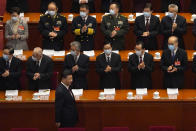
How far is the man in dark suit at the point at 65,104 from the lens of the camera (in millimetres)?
7250

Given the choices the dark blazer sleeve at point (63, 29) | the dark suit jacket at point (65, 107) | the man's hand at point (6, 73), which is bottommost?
the dark suit jacket at point (65, 107)

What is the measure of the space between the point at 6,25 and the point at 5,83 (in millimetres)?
1427

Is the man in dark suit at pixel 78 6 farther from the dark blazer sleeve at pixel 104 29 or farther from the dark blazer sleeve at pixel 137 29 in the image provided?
the dark blazer sleeve at pixel 137 29

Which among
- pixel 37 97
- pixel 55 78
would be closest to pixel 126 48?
pixel 55 78

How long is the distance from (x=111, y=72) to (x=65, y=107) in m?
1.45

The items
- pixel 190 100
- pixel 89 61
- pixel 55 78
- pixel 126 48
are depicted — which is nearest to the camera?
pixel 190 100

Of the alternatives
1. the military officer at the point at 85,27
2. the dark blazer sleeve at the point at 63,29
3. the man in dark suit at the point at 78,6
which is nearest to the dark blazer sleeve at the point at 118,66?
the military officer at the point at 85,27

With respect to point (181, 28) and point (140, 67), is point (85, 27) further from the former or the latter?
point (181, 28)

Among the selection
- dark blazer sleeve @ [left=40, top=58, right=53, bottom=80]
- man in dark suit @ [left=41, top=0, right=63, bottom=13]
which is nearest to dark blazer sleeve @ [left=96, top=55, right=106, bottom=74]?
dark blazer sleeve @ [left=40, top=58, right=53, bottom=80]

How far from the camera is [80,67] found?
→ 8523mm

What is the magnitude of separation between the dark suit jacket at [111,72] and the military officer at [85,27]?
35.0 inches

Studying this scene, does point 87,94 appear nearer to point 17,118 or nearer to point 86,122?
point 86,122

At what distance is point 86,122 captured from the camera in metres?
7.87

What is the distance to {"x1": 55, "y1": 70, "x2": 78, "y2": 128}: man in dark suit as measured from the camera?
23.8ft
